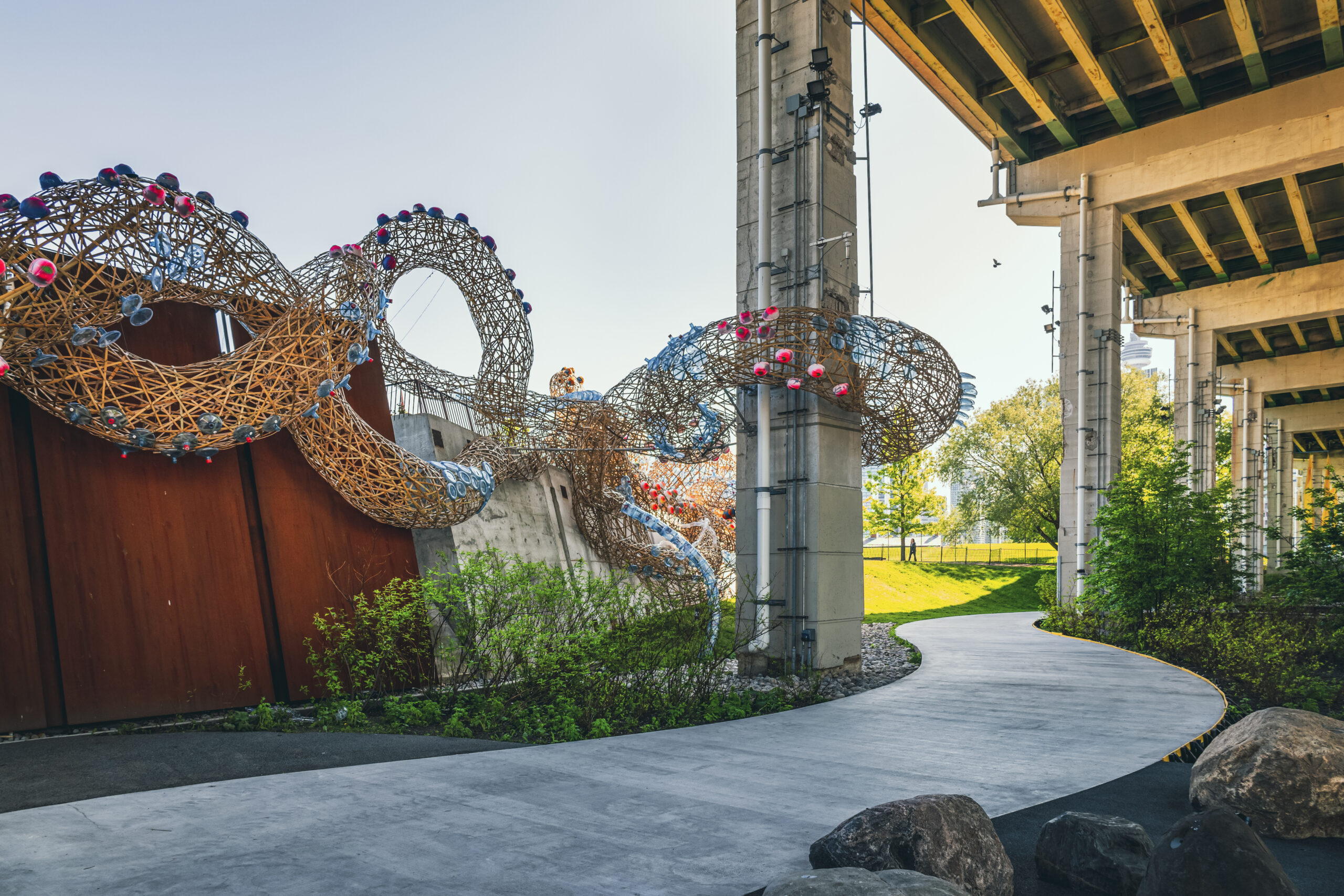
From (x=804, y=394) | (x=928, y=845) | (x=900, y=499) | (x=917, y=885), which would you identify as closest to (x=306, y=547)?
(x=804, y=394)

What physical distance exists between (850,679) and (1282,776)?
5668 mm

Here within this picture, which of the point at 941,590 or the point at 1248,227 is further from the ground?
the point at 1248,227

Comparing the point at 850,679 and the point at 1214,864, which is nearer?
the point at 1214,864

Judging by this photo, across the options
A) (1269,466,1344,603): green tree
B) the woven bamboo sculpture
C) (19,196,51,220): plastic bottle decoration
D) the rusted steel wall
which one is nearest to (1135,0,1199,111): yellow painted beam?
(1269,466,1344,603): green tree

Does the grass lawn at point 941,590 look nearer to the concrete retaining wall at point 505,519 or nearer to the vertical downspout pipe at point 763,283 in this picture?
the concrete retaining wall at point 505,519

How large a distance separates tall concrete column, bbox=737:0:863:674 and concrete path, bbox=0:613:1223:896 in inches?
99.3

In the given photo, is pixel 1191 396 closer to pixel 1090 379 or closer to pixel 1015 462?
pixel 1015 462

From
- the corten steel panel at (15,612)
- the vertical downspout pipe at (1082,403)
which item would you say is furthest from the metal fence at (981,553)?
the corten steel panel at (15,612)

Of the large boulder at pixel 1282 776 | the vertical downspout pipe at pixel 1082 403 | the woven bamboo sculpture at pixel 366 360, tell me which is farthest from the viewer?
the vertical downspout pipe at pixel 1082 403

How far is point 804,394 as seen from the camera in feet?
33.1

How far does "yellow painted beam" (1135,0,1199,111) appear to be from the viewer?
47.5 feet

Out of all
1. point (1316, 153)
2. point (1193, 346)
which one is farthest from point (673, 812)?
point (1193, 346)

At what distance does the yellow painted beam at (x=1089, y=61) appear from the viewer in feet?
48.4

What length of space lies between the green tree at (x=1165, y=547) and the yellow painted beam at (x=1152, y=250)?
10.1m
